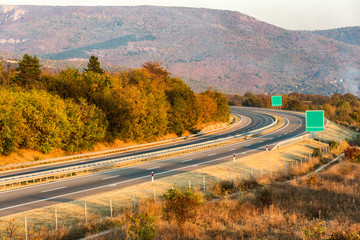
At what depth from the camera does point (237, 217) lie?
54.5 feet

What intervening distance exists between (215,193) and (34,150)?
964 inches

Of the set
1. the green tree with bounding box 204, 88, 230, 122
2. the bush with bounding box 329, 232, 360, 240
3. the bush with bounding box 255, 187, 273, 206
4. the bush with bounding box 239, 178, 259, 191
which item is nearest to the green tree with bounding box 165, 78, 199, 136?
the green tree with bounding box 204, 88, 230, 122

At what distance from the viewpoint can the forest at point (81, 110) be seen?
38.2 m

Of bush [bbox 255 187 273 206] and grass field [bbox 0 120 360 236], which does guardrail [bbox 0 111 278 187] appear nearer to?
grass field [bbox 0 120 360 236]

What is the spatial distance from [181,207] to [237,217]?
259 cm

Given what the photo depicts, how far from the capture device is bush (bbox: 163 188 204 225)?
52.5 feet

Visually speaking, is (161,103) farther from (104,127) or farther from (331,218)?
(331,218)

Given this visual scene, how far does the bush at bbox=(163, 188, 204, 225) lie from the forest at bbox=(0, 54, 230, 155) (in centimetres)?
2423

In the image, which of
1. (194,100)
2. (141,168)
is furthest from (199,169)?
(194,100)

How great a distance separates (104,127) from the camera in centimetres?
4656

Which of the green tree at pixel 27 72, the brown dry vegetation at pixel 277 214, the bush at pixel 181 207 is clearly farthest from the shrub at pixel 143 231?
the green tree at pixel 27 72

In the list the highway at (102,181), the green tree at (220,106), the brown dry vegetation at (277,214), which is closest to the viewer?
the brown dry vegetation at (277,214)

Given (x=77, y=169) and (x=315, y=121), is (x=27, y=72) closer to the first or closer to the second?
(x=77, y=169)

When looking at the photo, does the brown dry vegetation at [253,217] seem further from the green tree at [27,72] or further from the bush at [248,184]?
the green tree at [27,72]
